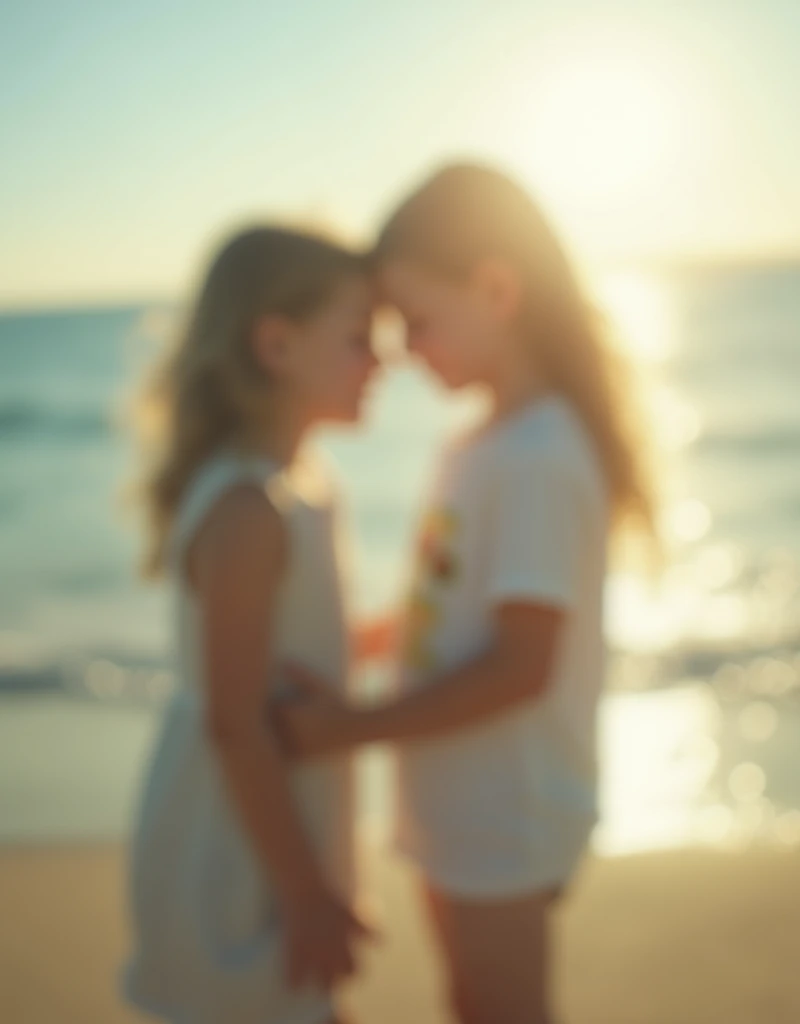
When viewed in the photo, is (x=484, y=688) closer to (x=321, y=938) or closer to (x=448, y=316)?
(x=321, y=938)

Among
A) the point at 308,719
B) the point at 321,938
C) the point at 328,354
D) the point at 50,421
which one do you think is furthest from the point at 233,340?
the point at 50,421

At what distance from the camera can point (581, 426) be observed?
2076 mm

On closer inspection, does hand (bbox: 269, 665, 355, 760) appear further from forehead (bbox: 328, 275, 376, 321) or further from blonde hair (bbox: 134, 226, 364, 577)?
forehead (bbox: 328, 275, 376, 321)

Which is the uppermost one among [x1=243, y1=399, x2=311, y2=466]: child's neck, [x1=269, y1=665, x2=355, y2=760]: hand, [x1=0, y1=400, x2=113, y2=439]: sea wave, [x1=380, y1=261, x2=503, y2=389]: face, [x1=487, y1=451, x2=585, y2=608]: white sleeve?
[x1=0, y1=400, x2=113, y2=439]: sea wave

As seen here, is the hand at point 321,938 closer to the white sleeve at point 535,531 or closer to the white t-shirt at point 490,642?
the white t-shirt at point 490,642

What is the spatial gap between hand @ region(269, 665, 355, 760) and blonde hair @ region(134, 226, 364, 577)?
299 millimetres

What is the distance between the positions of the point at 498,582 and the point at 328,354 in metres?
0.41

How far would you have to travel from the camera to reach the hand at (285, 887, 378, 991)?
189cm

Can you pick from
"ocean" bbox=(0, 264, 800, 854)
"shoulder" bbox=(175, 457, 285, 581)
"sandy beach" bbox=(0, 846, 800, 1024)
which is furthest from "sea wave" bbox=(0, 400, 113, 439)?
"shoulder" bbox=(175, 457, 285, 581)

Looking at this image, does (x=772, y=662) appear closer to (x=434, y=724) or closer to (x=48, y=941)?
(x=48, y=941)

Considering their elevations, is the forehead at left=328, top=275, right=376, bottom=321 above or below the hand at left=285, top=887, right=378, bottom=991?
above

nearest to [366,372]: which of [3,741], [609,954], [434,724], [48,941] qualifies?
[434,724]

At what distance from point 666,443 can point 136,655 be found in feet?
20.4

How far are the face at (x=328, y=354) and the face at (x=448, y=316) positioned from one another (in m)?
0.06
